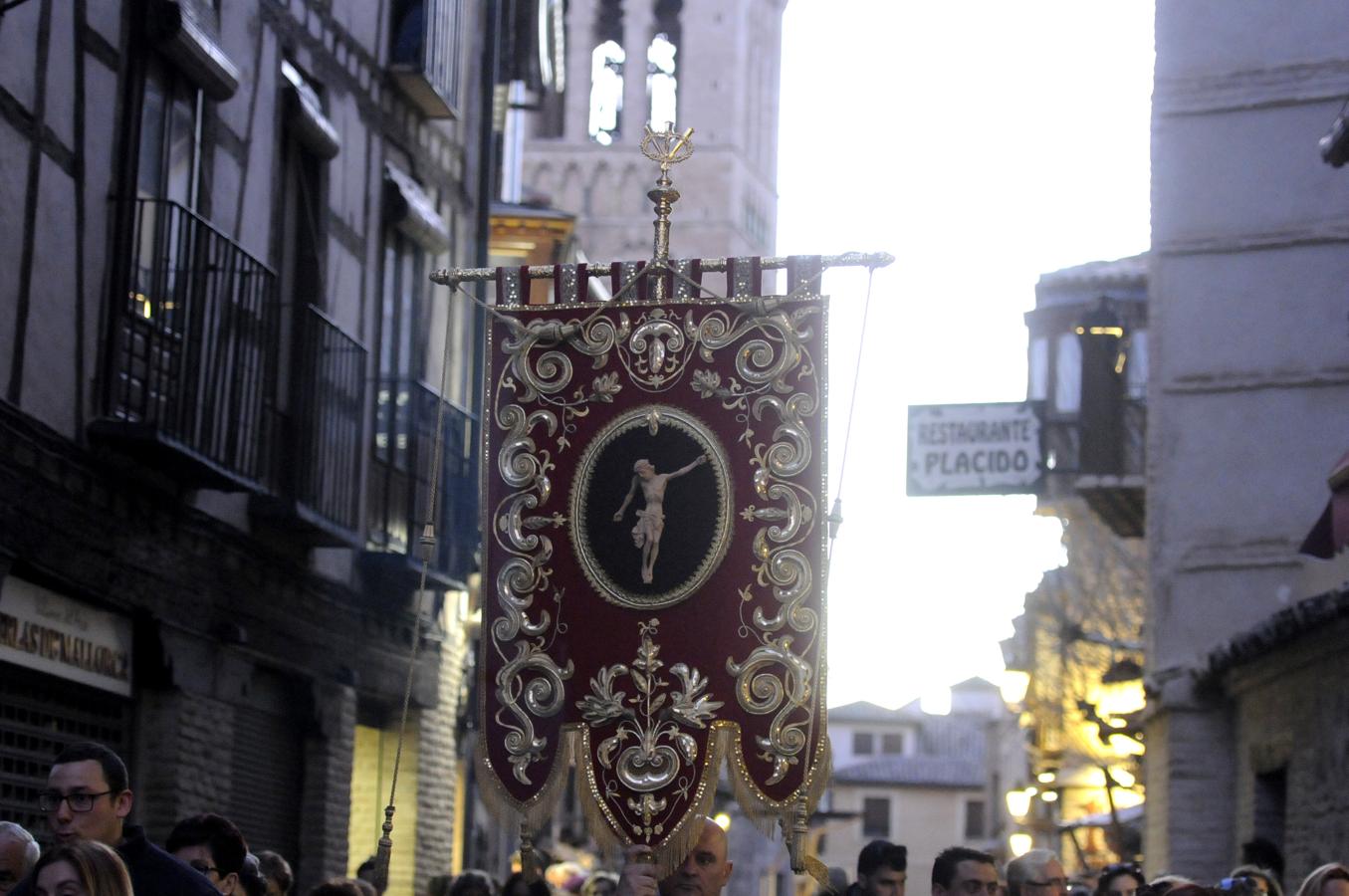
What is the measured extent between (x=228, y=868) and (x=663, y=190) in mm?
3051

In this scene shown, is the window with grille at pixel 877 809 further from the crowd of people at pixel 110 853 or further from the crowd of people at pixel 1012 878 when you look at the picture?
the crowd of people at pixel 110 853

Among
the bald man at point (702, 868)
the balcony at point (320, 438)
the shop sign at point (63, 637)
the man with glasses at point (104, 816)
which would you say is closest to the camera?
the man with glasses at point (104, 816)

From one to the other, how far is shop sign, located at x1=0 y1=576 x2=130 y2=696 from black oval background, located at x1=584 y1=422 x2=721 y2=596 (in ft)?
11.3

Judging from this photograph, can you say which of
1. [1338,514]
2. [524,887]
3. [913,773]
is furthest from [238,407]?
[913,773]

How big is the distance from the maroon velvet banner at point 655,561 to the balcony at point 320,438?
5.63m

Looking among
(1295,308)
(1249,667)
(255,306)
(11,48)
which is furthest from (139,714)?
(1295,308)

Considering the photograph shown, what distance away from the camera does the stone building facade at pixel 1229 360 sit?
19094 millimetres

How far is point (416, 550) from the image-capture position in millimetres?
18266

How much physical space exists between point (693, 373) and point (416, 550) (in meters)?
8.89

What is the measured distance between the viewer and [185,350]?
538 inches

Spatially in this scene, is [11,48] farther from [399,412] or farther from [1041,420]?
[1041,420]

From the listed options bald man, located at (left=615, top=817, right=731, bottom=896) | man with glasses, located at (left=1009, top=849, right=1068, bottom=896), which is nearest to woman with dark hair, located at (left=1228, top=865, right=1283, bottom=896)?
man with glasses, located at (left=1009, top=849, right=1068, bottom=896)

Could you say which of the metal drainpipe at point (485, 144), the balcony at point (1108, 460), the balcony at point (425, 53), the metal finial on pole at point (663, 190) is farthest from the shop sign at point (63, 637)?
the balcony at point (1108, 460)

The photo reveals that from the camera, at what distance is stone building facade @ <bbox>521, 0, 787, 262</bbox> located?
77.9 metres
